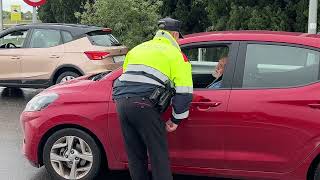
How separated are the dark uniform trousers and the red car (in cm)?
48

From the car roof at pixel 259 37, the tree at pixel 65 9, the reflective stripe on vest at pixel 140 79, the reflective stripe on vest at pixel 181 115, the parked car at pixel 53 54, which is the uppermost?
the car roof at pixel 259 37

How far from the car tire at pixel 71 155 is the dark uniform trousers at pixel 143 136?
0.79 m

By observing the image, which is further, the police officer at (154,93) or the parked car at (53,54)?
the parked car at (53,54)

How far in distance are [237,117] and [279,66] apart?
1.92 feet

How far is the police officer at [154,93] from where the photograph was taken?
4273 mm

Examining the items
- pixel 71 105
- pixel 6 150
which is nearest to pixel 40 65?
pixel 6 150

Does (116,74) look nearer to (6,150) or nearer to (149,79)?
(149,79)

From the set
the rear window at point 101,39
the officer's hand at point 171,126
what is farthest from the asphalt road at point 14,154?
the rear window at point 101,39

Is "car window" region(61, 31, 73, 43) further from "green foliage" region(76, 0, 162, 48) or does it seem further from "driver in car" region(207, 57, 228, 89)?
"driver in car" region(207, 57, 228, 89)

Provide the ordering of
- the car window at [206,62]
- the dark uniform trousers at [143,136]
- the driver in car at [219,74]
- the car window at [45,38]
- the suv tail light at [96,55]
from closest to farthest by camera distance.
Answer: the dark uniform trousers at [143,136] → the driver in car at [219,74] → the car window at [206,62] → the suv tail light at [96,55] → the car window at [45,38]

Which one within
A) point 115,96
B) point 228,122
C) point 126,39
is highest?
point 115,96

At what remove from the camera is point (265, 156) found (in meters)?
4.77

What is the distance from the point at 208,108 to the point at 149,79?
2.47ft

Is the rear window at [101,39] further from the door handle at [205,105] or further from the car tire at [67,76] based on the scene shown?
the door handle at [205,105]
